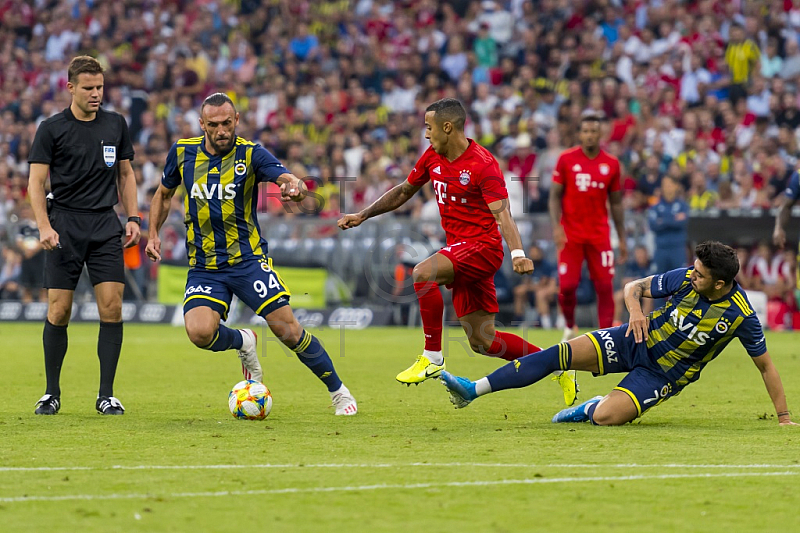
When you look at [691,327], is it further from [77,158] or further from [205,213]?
[77,158]

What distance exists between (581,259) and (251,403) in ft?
18.3

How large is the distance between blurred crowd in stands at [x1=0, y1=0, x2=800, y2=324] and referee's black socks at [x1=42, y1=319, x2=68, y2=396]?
39.0ft

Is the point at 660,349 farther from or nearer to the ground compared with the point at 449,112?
nearer to the ground

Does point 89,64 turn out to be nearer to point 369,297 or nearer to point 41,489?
point 41,489

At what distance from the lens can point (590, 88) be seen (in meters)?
21.2

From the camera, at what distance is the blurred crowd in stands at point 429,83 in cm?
1978

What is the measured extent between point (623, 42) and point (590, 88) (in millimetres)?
2110

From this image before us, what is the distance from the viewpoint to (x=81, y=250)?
845 cm

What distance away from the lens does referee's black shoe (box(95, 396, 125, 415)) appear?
8.48m

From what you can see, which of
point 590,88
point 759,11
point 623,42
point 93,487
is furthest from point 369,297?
point 93,487

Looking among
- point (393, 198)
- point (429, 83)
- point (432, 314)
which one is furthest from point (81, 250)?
point (429, 83)

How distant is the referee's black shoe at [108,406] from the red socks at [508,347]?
2.85 m

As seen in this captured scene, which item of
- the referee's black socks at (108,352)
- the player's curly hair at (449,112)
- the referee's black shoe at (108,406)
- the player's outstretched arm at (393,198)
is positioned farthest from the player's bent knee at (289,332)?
the player's curly hair at (449,112)

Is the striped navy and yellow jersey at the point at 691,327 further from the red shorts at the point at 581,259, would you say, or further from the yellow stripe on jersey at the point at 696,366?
the red shorts at the point at 581,259
